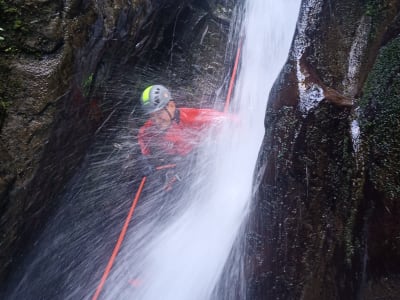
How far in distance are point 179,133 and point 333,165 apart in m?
3.23

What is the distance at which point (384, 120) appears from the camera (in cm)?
288

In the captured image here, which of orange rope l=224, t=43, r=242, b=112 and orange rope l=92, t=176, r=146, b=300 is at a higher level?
orange rope l=224, t=43, r=242, b=112

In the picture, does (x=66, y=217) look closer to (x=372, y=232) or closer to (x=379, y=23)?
(x=372, y=232)

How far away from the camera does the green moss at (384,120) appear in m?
2.74

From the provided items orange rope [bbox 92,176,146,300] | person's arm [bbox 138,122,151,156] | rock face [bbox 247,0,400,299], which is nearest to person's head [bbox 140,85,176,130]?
person's arm [bbox 138,122,151,156]

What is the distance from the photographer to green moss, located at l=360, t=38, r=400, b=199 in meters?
2.74

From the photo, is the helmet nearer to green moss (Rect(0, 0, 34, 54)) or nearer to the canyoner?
the canyoner

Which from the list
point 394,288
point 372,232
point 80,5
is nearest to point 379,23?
point 372,232

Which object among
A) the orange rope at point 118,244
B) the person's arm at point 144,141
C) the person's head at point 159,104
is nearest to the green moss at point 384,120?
the person's head at point 159,104

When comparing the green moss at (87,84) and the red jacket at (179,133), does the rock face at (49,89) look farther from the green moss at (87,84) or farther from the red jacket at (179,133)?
the red jacket at (179,133)

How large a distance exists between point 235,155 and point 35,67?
3601 millimetres

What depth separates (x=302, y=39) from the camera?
4.01 m

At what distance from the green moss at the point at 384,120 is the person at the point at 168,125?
11.0 ft

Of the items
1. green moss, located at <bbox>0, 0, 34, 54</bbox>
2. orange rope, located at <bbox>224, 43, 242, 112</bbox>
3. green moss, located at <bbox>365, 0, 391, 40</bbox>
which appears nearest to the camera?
green moss, located at <bbox>365, 0, 391, 40</bbox>
